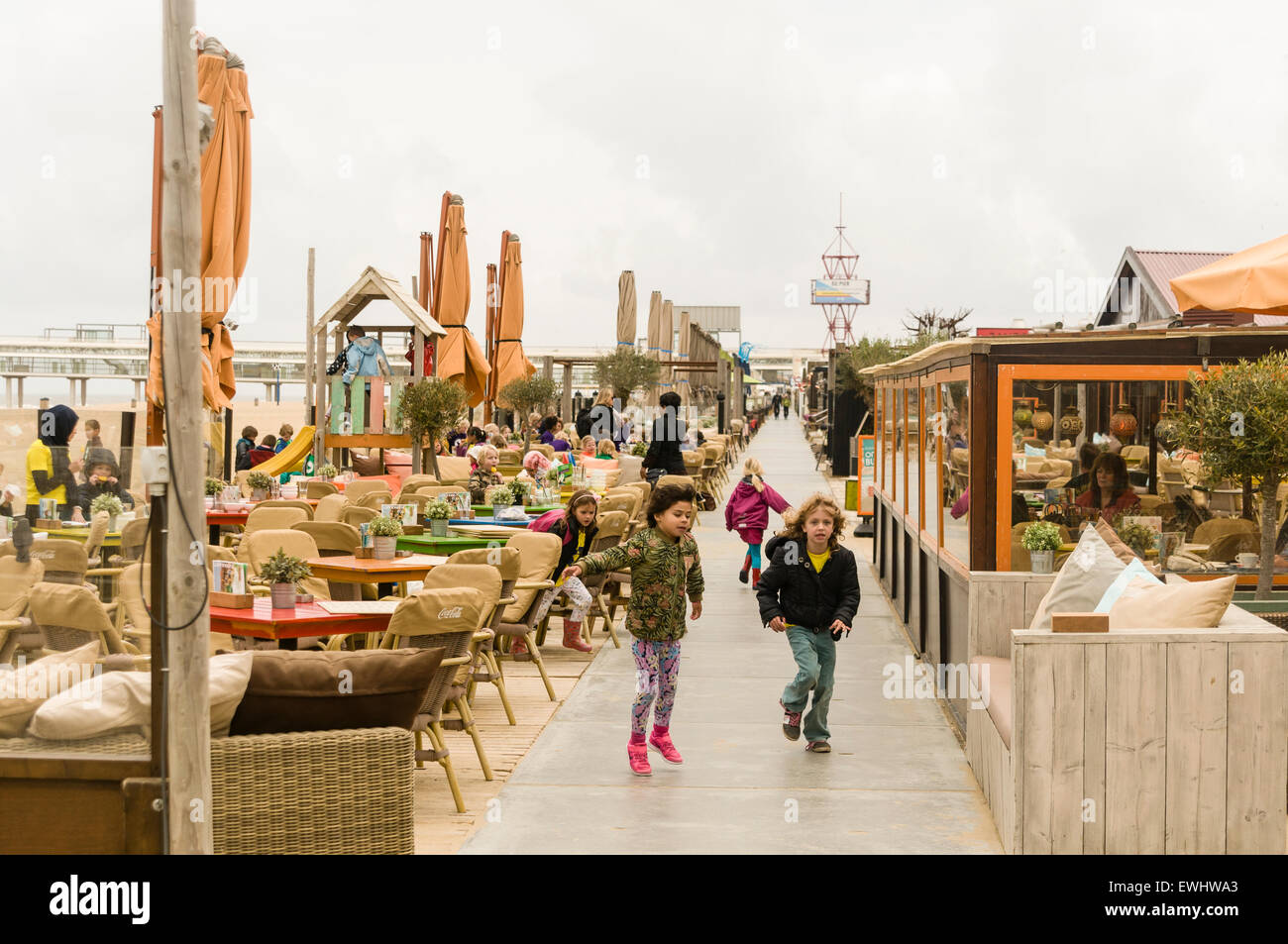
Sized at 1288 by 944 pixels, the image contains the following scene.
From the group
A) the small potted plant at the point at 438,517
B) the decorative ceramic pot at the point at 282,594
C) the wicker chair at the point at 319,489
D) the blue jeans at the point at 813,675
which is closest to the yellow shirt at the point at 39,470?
the decorative ceramic pot at the point at 282,594

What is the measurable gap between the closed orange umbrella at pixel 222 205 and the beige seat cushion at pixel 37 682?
5.47 meters

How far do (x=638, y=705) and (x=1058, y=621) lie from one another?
86.2 inches

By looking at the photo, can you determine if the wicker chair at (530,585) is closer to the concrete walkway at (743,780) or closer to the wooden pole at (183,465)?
the concrete walkway at (743,780)

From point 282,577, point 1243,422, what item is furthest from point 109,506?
point 1243,422

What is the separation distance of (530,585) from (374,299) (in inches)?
419

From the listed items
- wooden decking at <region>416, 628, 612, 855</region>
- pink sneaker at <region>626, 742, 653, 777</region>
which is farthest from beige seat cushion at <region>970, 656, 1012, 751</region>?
wooden decking at <region>416, 628, 612, 855</region>

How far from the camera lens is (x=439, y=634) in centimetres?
653

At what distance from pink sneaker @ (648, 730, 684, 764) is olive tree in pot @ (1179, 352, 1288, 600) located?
2.99m

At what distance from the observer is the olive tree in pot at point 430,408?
55.7 ft

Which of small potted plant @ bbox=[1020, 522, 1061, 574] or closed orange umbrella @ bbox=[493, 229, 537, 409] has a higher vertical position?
closed orange umbrella @ bbox=[493, 229, 537, 409]

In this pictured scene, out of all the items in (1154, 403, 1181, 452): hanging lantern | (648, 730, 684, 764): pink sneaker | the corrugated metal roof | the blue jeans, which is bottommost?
(648, 730, 684, 764): pink sneaker

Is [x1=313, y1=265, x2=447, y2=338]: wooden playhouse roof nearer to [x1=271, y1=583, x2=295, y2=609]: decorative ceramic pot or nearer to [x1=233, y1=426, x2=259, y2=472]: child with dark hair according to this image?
[x1=233, y1=426, x2=259, y2=472]: child with dark hair

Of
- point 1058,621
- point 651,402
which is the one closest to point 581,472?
point 1058,621

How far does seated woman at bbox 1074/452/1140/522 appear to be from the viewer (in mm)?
7500
